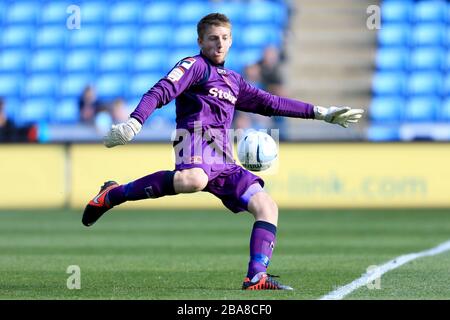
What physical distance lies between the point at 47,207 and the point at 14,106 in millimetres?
4760

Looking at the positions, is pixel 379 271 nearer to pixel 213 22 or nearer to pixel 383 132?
pixel 213 22

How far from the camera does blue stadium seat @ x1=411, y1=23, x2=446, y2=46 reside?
21656mm

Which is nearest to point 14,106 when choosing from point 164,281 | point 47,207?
point 47,207

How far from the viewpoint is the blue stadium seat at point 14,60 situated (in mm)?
23188

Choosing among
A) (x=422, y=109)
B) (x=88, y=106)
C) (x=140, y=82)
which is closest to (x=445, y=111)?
(x=422, y=109)

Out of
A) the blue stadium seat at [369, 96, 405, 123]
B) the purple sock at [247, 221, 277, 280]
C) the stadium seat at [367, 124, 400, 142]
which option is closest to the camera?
the purple sock at [247, 221, 277, 280]

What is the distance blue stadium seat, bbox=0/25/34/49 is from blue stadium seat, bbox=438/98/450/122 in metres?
8.98

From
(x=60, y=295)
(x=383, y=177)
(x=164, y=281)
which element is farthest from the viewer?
(x=383, y=177)

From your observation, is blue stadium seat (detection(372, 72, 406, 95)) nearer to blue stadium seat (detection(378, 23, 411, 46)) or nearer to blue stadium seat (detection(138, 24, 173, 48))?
blue stadium seat (detection(378, 23, 411, 46))

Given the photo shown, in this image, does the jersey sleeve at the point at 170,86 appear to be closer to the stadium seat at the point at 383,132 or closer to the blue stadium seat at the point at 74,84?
the stadium seat at the point at 383,132

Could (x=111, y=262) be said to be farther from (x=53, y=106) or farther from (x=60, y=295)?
(x=53, y=106)

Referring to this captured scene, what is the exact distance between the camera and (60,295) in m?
7.39

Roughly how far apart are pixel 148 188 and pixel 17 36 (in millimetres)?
16529

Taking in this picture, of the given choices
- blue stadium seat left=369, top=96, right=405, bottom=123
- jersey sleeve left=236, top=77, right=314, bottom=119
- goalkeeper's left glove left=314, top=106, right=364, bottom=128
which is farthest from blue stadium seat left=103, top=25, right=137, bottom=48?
goalkeeper's left glove left=314, top=106, right=364, bottom=128
